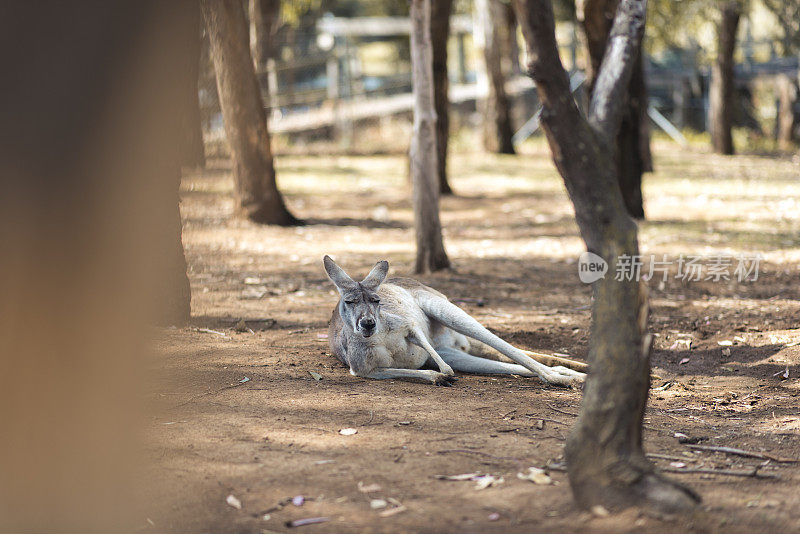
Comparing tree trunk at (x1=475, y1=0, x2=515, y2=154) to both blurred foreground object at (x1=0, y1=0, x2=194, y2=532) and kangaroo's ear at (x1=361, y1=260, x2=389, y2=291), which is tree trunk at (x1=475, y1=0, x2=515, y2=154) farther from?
blurred foreground object at (x1=0, y1=0, x2=194, y2=532)

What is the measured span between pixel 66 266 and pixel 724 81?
1667 centimetres

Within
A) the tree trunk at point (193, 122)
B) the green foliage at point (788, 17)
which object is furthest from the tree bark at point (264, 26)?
the tree trunk at point (193, 122)

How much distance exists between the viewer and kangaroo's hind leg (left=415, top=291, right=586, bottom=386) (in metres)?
5.52

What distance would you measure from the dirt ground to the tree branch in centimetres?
153

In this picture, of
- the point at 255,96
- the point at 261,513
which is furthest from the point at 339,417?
the point at 255,96

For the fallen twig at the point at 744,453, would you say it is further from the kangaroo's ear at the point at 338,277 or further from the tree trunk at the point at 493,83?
the tree trunk at the point at 493,83

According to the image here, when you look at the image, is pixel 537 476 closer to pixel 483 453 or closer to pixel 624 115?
pixel 483 453

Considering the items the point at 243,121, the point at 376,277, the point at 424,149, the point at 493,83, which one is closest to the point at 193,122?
the point at 376,277

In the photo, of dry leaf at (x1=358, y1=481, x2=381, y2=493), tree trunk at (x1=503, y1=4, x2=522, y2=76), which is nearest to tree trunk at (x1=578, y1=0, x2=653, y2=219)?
dry leaf at (x1=358, y1=481, x2=381, y2=493)

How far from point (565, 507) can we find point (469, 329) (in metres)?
2.26

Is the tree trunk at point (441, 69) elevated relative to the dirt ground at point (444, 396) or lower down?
elevated

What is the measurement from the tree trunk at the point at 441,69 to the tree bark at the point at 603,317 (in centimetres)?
963

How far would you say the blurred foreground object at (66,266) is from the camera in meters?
3.68

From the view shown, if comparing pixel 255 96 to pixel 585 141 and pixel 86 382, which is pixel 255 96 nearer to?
pixel 86 382
